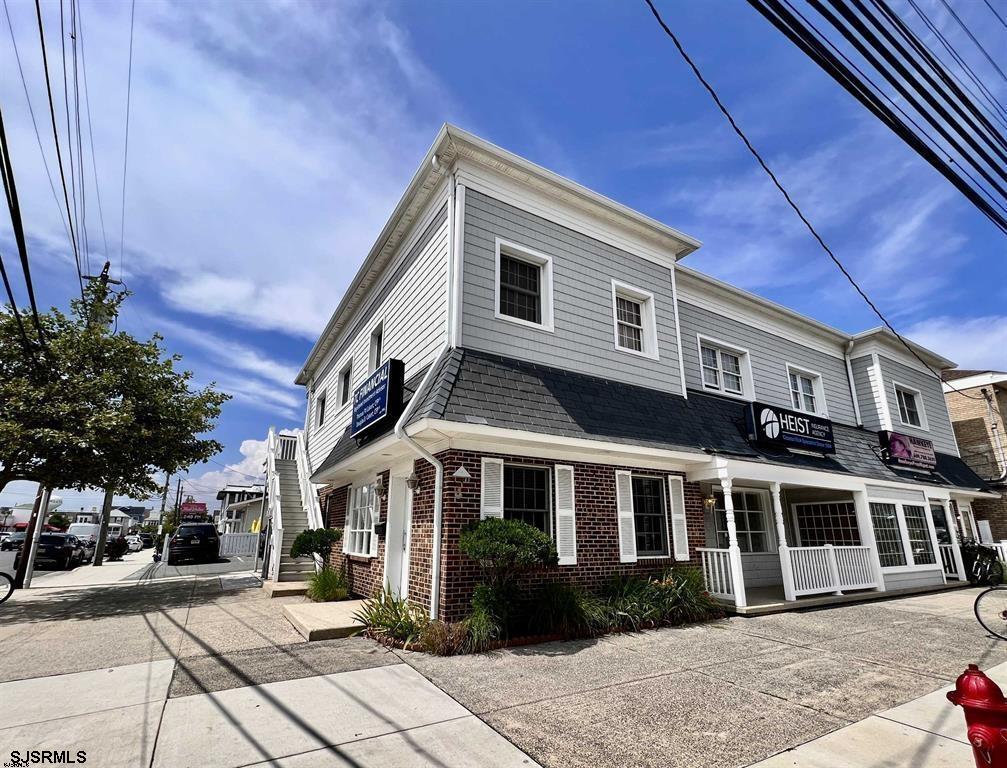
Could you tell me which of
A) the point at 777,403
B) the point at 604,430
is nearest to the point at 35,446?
the point at 604,430

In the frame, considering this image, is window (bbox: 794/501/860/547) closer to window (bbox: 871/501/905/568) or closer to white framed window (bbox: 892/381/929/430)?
window (bbox: 871/501/905/568)

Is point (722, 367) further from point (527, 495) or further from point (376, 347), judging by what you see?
point (376, 347)

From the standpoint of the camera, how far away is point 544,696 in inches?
193

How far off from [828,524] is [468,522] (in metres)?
10.8

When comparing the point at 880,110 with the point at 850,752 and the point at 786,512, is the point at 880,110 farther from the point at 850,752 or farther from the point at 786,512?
the point at 786,512

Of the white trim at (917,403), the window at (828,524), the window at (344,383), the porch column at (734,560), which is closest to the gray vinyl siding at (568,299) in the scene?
the porch column at (734,560)

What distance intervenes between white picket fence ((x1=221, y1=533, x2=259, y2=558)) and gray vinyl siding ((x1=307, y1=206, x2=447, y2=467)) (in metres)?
13.4

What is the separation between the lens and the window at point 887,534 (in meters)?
12.6

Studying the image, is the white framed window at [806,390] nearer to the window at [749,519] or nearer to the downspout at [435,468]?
the window at [749,519]

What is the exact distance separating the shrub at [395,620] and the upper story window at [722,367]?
8.84m

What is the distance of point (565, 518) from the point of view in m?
8.23

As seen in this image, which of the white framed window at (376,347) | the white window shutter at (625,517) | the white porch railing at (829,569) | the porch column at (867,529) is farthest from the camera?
the white framed window at (376,347)

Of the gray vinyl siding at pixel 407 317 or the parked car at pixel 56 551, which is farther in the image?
the parked car at pixel 56 551

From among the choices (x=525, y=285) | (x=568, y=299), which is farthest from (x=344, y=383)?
(x=568, y=299)
